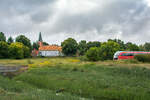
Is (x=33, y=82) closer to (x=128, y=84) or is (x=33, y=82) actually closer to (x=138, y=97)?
(x=128, y=84)

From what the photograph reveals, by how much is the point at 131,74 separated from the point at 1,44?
77.8 m

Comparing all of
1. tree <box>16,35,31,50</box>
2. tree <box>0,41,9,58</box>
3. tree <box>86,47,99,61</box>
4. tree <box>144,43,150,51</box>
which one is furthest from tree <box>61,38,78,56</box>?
tree <box>144,43,150,51</box>

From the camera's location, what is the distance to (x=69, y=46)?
103m

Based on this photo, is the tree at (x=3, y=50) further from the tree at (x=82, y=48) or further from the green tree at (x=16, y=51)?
the tree at (x=82, y=48)

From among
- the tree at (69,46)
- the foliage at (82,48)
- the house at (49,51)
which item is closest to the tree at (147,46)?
the foliage at (82,48)

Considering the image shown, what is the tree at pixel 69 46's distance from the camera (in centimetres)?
10274

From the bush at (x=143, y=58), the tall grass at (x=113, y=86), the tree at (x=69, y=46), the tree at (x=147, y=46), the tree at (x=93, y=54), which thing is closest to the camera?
the tall grass at (x=113, y=86)

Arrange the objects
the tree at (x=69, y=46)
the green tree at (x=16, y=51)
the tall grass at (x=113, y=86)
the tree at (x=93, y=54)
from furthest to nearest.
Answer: the tree at (x=69, y=46), the green tree at (x=16, y=51), the tree at (x=93, y=54), the tall grass at (x=113, y=86)

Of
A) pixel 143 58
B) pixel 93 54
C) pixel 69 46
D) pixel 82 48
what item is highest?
pixel 69 46

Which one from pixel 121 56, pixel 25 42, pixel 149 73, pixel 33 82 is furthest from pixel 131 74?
pixel 25 42

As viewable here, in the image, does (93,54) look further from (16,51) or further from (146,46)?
(146,46)

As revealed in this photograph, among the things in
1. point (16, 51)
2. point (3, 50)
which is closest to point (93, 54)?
point (16, 51)

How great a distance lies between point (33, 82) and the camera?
77.9 ft

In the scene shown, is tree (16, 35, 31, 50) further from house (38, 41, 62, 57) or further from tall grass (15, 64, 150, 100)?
tall grass (15, 64, 150, 100)
